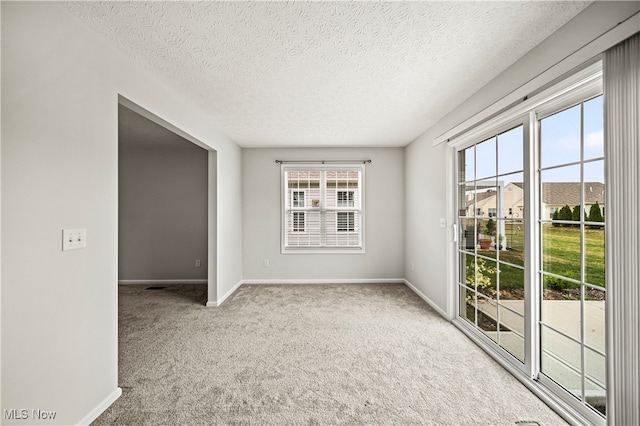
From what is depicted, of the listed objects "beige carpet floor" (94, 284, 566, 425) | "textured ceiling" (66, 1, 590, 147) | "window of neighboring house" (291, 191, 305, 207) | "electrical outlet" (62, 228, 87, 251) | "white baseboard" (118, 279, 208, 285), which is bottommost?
"beige carpet floor" (94, 284, 566, 425)

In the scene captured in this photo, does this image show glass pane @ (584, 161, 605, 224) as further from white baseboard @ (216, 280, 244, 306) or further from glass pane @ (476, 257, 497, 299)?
white baseboard @ (216, 280, 244, 306)

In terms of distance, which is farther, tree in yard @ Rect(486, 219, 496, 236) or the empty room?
tree in yard @ Rect(486, 219, 496, 236)

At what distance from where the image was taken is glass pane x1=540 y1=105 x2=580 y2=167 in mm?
1816

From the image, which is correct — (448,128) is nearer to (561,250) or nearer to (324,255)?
(561,250)

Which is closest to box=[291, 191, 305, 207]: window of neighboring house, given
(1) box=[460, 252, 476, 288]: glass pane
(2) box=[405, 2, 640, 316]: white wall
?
(2) box=[405, 2, 640, 316]: white wall

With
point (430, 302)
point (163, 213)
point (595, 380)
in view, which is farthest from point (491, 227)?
point (163, 213)

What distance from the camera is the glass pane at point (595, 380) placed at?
1.66 m

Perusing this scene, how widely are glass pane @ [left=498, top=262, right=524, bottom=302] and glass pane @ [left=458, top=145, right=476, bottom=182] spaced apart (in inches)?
40.7

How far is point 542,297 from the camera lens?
2086 millimetres

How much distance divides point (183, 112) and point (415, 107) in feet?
8.43

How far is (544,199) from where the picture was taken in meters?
2.07

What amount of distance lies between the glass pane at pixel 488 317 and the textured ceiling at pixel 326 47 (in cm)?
210

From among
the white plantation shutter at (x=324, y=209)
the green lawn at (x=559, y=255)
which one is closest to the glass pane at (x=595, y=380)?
the green lawn at (x=559, y=255)

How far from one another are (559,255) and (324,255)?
12.1 ft
